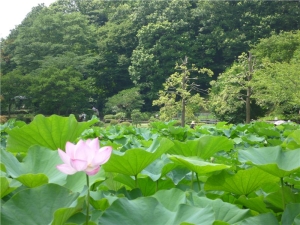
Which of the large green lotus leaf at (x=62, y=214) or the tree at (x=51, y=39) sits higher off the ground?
the tree at (x=51, y=39)

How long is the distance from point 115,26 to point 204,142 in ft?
73.6

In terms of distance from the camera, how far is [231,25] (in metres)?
20.5

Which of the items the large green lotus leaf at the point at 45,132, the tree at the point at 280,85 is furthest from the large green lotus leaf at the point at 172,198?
the tree at the point at 280,85

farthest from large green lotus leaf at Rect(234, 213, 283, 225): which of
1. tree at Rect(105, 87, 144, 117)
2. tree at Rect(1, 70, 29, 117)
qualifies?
tree at Rect(105, 87, 144, 117)

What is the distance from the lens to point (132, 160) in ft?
1.79

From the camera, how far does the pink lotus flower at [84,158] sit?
367 millimetres

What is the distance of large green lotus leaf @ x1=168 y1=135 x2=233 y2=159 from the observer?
70 cm

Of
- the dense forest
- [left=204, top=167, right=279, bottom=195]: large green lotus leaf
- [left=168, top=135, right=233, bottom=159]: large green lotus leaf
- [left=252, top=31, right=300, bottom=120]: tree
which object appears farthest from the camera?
the dense forest

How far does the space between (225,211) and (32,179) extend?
229 mm

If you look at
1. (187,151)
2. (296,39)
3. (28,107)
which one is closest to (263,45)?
(296,39)

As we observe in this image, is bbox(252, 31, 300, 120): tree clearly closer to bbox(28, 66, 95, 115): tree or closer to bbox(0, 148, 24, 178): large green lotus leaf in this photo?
bbox(28, 66, 95, 115): tree

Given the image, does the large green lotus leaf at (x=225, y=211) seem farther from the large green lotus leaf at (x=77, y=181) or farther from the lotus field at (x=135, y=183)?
the large green lotus leaf at (x=77, y=181)

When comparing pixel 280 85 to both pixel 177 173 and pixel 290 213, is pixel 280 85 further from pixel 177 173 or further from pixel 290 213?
pixel 290 213

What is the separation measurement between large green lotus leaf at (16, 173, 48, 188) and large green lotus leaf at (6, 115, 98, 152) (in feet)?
0.91
